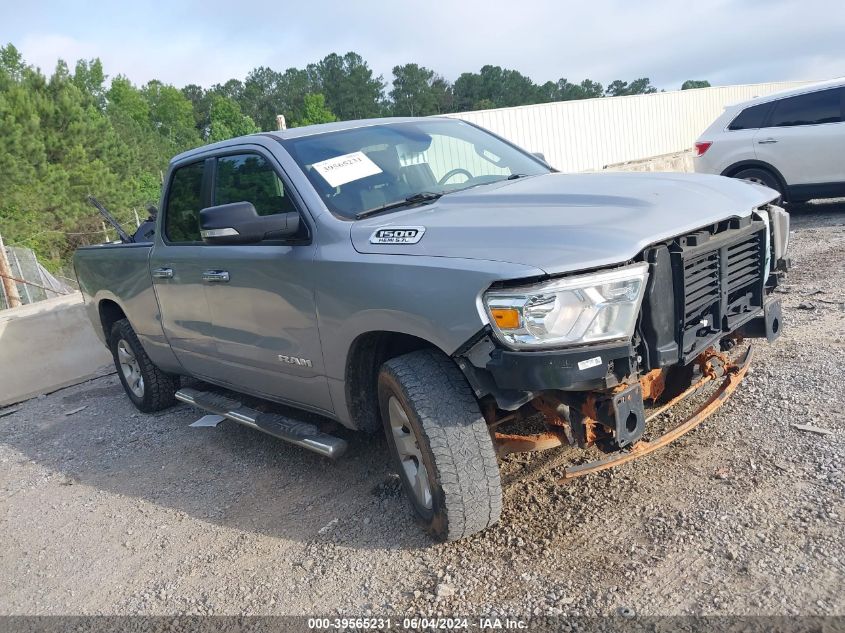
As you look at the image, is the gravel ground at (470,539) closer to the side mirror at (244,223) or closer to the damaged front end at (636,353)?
the damaged front end at (636,353)

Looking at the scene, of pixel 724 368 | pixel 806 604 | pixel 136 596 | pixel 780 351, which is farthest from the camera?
→ pixel 780 351

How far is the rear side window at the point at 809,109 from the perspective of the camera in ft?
30.1

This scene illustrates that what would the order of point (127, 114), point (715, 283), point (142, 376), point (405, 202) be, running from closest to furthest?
point (715, 283) < point (405, 202) < point (142, 376) < point (127, 114)

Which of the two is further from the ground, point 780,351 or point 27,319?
point 27,319

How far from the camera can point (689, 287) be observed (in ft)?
9.39

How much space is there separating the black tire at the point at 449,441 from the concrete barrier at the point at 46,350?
5533mm

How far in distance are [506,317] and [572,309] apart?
0.24m

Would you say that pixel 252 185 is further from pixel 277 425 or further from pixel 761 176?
pixel 761 176

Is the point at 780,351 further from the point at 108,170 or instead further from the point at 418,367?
the point at 108,170

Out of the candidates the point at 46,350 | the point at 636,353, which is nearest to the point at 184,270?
the point at 636,353

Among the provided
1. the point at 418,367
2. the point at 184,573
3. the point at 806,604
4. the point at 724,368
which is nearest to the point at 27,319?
the point at 184,573

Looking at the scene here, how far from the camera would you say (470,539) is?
3.23m

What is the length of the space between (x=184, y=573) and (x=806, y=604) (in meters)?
2.66

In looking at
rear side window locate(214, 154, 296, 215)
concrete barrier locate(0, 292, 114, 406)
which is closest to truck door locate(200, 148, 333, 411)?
rear side window locate(214, 154, 296, 215)
